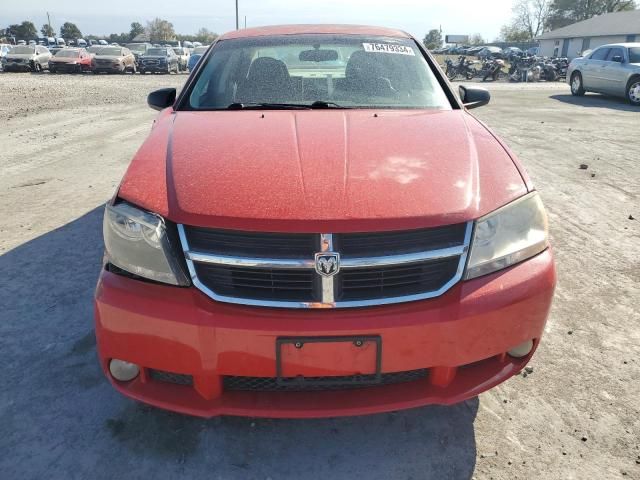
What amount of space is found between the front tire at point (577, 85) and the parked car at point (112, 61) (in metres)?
22.2

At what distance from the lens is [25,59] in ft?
88.3

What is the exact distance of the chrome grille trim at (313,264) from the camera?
1.75m

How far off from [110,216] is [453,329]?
1.35 metres

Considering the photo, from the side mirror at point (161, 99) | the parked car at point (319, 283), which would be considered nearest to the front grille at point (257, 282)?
the parked car at point (319, 283)

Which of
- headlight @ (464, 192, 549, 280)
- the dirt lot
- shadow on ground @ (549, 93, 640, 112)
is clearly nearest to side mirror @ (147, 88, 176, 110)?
the dirt lot

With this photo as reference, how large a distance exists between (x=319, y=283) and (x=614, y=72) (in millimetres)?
16519

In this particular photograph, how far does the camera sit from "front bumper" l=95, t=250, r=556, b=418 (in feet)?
5.73

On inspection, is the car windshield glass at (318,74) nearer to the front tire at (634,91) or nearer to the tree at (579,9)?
the front tire at (634,91)

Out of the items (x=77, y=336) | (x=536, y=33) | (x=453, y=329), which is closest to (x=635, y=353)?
(x=453, y=329)

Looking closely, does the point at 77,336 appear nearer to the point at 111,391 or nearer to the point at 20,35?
the point at 111,391

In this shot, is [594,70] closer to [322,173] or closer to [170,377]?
[322,173]

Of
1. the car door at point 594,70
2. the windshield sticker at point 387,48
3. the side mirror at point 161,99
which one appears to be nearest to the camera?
the windshield sticker at point 387,48

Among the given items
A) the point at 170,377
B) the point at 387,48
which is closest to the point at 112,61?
the point at 387,48

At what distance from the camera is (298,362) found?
69.4 inches
